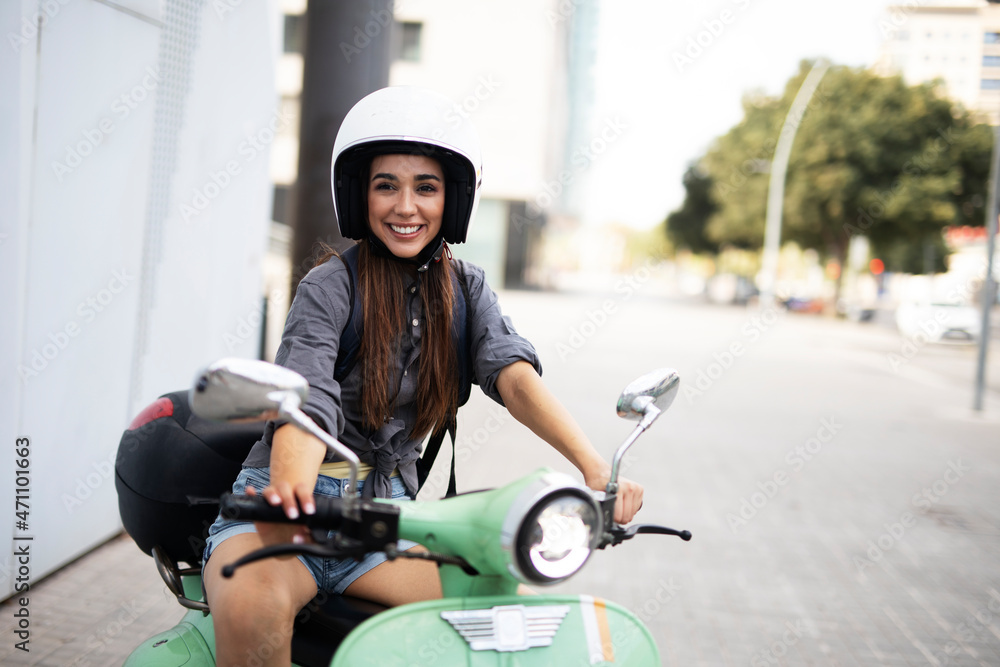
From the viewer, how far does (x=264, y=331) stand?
7020 mm

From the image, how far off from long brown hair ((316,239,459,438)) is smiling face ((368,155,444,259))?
7 centimetres

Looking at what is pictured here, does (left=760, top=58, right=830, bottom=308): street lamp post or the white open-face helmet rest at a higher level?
(left=760, top=58, right=830, bottom=308): street lamp post

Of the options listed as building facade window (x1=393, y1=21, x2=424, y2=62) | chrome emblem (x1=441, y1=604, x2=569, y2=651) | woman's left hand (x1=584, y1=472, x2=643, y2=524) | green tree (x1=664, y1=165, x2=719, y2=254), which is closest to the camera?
chrome emblem (x1=441, y1=604, x2=569, y2=651)

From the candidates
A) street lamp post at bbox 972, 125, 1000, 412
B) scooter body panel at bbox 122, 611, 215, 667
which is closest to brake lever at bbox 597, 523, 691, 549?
scooter body panel at bbox 122, 611, 215, 667

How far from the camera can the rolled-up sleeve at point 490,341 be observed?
Result: 197cm

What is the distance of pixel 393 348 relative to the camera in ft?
6.23

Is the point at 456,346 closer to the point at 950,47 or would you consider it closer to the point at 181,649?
the point at 181,649

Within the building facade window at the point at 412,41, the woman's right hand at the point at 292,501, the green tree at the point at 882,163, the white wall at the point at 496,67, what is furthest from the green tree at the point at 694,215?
the woman's right hand at the point at 292,501

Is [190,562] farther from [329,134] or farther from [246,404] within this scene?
[329,134]

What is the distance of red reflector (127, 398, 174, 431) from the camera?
201 cm

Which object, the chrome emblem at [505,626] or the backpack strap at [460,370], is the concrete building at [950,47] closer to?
the backpack strap at [460,370]

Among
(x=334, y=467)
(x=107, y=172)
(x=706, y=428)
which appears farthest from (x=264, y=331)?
(x=334, y=467)

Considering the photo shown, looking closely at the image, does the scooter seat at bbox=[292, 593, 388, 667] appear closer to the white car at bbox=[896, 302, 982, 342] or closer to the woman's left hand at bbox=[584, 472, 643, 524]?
the woman's left hand at bbox=[584, 472, 643, 524]

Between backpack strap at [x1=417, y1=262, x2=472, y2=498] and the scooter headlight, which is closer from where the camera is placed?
the scooter headlight
